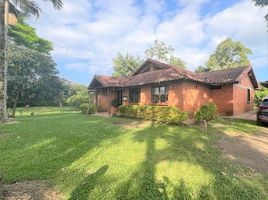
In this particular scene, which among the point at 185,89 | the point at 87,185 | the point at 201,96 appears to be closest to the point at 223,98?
the point at 201,96

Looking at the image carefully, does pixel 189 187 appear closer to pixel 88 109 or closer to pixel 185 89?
pixel 185 89

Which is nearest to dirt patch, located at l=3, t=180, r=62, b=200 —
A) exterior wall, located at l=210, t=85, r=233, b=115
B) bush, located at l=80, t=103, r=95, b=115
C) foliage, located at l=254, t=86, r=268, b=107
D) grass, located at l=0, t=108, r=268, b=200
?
grass, located at l=0, t=108, r=268, b=200

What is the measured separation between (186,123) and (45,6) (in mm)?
13486

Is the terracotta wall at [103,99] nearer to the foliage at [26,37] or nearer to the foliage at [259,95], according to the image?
the foliage at [259,95]

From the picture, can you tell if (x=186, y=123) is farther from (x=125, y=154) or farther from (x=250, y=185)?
(x=250, y=185)

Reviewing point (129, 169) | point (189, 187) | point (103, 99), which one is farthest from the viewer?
point (103, 99)

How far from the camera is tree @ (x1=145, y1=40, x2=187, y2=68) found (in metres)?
43.7

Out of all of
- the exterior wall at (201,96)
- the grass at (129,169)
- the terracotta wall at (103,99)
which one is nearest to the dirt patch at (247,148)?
the grass at (129,169)

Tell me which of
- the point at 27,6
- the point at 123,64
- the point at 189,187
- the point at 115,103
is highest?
the point at 123,64

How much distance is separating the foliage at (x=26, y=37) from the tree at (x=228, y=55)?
36.6 meters

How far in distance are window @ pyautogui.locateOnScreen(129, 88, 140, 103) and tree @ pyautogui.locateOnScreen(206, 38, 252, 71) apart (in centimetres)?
2627

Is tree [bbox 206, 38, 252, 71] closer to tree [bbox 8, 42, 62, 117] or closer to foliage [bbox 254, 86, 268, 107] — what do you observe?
foliage [bbox 254, 86, 268, 107]

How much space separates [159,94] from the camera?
1642 cm

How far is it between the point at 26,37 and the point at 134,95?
30.2 metres
